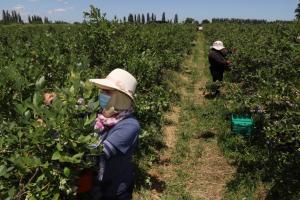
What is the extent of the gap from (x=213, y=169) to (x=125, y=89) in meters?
3.89

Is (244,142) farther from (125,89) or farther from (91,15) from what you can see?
(125,89)

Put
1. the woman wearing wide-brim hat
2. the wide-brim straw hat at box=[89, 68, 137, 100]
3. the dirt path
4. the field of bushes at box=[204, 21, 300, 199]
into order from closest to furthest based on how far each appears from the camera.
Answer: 1. the woman wearing wide-brim hat
2. the wide-brim straw hat at box=[89, 68, 137, 100]
3. the field of bushes at box=[204, 21, 300, 199]
4. the dirt path

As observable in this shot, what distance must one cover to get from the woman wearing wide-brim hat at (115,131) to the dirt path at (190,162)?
2.17 m

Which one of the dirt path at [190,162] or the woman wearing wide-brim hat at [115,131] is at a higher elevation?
the woman wearing wide-brim hat at [115,131]

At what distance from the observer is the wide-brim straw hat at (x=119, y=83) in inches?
145

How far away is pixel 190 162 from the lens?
24.6 feet

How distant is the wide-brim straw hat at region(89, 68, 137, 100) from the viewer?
12.1 ft

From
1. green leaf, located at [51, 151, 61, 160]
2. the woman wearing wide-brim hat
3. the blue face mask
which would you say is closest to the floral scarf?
the woman wearing wide-brim hat

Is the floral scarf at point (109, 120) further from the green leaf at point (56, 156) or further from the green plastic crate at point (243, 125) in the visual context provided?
the green plastic crate at point (243, 125)

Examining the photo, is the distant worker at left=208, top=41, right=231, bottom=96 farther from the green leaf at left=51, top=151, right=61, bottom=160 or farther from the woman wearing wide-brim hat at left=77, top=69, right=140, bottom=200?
the green leaf at left=51, top=151, right=61, bottom=160

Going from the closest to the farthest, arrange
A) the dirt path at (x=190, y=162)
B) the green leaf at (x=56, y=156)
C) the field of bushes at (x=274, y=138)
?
the green leaf at (x=56, y=156) < the field of bushes at (x=274, y=138) < the dirt path at (x=190, y=162)

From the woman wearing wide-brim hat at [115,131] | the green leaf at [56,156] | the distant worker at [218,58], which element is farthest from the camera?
the distant worker at [218,58]

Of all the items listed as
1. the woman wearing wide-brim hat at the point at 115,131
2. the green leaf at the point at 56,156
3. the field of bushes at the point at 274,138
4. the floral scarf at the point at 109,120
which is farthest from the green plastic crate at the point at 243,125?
the green leaf at the point at 56,156

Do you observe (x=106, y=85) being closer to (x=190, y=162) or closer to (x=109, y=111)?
(x=109, y=111)
